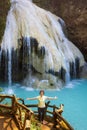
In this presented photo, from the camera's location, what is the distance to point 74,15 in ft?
88.8

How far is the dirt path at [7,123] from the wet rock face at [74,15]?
1677cm

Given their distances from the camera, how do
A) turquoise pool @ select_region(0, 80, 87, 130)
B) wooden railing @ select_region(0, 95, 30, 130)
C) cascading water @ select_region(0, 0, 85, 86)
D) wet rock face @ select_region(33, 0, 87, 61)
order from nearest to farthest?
1. wooden railing @ select_region(0, 95, 30, 130)
2. turquoise pool @ select_region(0, 80, 87, 130)
3. cascading water @ select_region(0, 0, 85, 86)
4. wet rock face @ select_region(33, 0, 87, 61)

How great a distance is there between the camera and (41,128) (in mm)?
10617

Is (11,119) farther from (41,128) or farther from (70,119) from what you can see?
(70,119)

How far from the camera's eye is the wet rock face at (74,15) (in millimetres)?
26859

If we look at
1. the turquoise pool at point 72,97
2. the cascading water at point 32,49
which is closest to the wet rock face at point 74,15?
the cascading water at point 32,49

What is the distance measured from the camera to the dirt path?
1057cm

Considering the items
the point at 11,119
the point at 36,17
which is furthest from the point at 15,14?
the point at 11,119

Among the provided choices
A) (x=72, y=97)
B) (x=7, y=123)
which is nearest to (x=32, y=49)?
(x=72, y=97)

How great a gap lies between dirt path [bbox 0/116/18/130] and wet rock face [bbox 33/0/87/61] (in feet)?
55.0

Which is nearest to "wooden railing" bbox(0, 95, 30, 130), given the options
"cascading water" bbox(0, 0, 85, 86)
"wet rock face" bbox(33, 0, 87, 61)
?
"cascading water" bbox(0, 0, 85, 86)

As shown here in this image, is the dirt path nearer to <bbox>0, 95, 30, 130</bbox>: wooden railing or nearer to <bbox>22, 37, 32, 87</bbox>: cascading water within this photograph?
<bbox>0, 95, 30, 130</bbox>: wooden railing

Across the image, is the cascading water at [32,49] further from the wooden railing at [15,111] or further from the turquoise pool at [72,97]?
the wooden railing at [15,111]

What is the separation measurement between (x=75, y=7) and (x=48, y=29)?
4.11 metres
